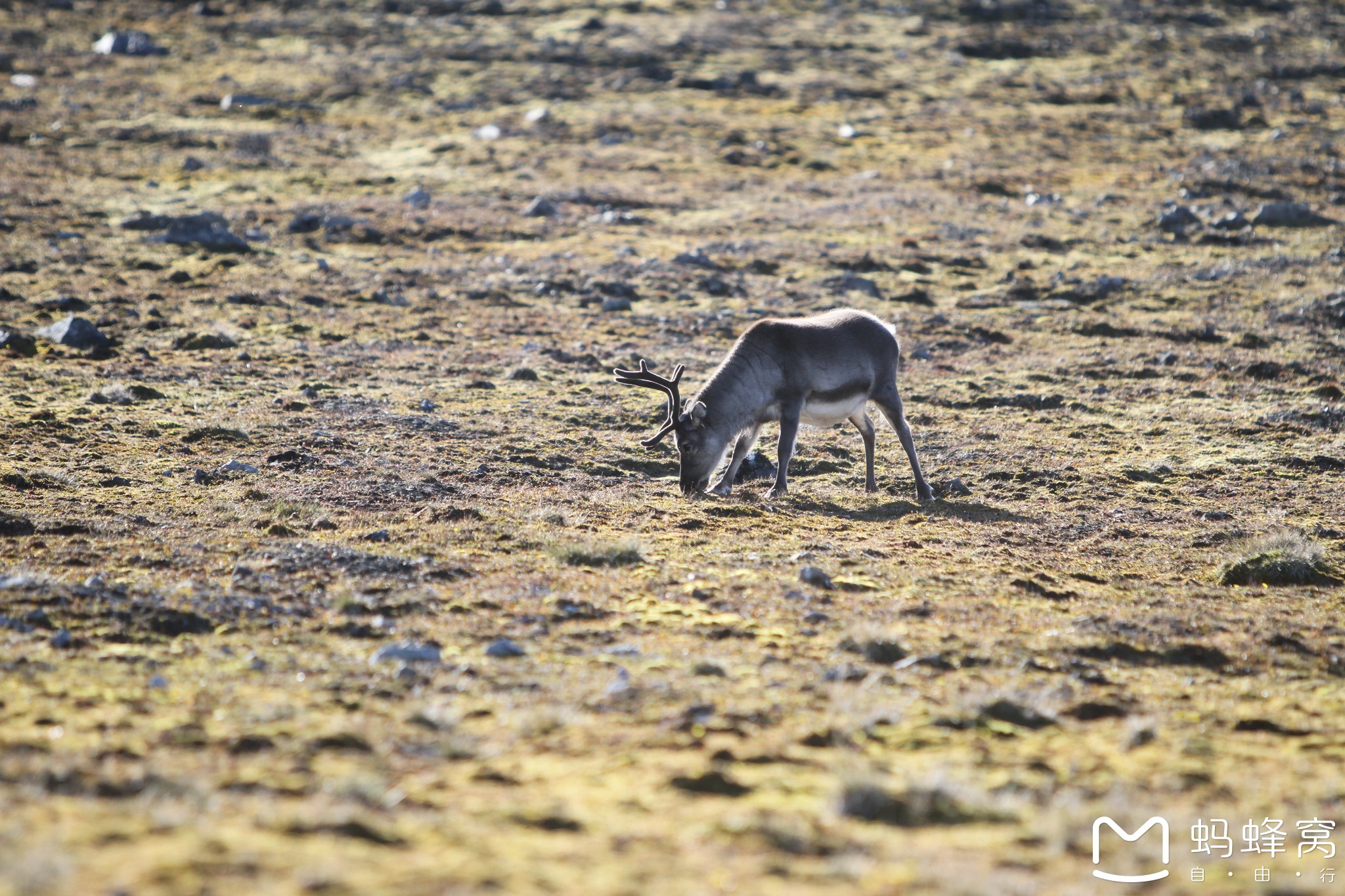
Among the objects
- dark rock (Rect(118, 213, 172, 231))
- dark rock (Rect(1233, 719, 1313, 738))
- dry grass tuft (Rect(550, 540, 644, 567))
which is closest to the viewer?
dark rock (Rect(1233, 719, 1313, 738))

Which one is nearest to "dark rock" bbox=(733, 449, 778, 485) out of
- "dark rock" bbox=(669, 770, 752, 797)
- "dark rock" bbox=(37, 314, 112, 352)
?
"dark rock" bbox=(669, 770, 752, 797)

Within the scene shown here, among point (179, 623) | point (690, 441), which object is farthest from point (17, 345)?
point (179, 623)

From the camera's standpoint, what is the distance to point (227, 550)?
31.9 feet

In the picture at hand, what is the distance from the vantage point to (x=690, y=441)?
1361cm

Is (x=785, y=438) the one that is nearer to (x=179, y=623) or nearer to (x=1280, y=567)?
(x=1280, y=567)

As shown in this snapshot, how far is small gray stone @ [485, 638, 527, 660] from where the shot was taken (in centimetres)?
749

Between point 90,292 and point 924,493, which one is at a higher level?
point 90,292

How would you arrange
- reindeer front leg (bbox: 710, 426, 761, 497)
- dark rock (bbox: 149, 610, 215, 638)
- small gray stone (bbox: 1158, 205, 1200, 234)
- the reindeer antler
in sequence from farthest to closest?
small gray stone (bbox: 1158, 205, 1200, 234)
reindeer front leg (bbox: 710, 426, 761, 497)
the reindeer antler
dark rock (bbox: 149, 610, 215, 638)

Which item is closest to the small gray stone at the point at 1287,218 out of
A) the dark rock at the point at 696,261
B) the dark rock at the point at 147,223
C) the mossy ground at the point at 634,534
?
the mossy ground at the point at 634,534

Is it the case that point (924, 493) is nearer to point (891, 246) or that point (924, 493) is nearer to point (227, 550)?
point (227, 550)

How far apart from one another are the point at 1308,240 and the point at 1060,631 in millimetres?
26924

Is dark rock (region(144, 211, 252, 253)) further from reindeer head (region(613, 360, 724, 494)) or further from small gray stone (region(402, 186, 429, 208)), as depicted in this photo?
reindeer head (region(613, 360, 724, 494))

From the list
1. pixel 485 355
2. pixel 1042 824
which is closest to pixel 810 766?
pixel 1042 824

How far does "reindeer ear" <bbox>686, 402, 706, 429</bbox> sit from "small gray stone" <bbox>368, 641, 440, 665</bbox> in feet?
21.8
